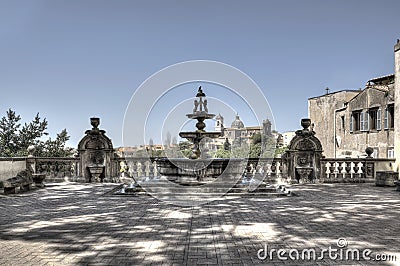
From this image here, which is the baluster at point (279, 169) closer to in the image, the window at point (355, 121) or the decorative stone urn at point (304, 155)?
the decorative stone urn at point (304, 155)

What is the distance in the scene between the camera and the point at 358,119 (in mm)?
29891

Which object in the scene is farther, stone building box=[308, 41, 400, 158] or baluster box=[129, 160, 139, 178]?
stone building box=[308, 41, 400, 158]

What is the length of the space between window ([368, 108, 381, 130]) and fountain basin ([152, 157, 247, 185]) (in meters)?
19.1

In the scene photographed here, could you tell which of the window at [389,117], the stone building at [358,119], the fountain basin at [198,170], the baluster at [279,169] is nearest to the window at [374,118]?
the stone building at [358,119]

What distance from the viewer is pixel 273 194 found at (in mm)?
10852

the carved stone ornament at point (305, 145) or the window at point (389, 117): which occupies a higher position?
the window at point (389, 117)

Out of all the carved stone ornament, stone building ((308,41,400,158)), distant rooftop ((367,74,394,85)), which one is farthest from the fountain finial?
distant rooftop ((367,74,394,85))

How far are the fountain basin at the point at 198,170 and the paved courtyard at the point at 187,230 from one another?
208 cm

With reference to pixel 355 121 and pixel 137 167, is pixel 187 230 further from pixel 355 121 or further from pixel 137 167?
pixel 355 121

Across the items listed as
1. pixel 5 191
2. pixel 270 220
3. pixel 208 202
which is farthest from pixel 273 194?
pixel 5 191

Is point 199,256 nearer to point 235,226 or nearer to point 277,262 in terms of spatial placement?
point 277,262

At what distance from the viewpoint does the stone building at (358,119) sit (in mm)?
25938

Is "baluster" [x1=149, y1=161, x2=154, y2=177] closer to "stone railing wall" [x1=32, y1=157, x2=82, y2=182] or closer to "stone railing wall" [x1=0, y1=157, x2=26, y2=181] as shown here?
"stone railing wall" [x1=32, y1=157, x2=82, y2=182]

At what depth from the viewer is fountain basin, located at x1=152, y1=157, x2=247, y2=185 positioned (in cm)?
1181
